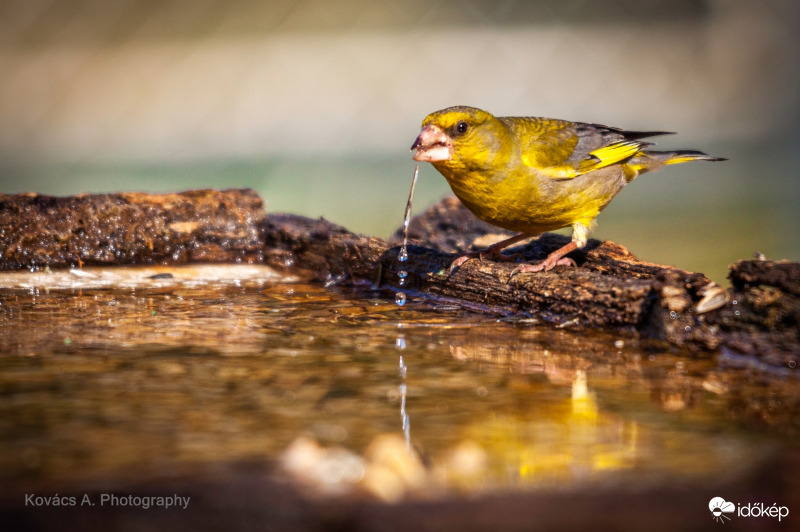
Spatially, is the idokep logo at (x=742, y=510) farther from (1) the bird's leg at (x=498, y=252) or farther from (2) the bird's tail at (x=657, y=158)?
(2) the bird's tail at (x=657, y=158)

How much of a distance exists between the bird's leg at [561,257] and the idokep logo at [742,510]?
195 centimetres

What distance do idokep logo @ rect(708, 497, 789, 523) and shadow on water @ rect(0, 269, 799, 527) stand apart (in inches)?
1.9

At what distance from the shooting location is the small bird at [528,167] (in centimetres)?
338

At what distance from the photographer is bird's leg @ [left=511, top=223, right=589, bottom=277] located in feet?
11.3

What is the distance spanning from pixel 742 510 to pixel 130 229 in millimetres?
3612

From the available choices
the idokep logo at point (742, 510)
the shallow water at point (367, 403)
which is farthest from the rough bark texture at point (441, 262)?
the idokep logo at point (742, 510)

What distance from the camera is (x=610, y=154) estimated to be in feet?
12.6

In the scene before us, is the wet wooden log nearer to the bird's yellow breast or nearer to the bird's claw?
the bird's claw

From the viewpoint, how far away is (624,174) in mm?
4027

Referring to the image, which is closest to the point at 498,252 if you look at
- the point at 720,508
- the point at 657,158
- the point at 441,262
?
the point at 441,262

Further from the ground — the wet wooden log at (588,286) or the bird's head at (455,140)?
the bird's head at (455,140)

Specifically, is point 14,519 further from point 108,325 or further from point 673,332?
point 673,332

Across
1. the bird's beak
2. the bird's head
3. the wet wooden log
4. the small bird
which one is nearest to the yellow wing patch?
the small bird

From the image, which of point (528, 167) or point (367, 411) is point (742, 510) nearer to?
point (367, 411)
